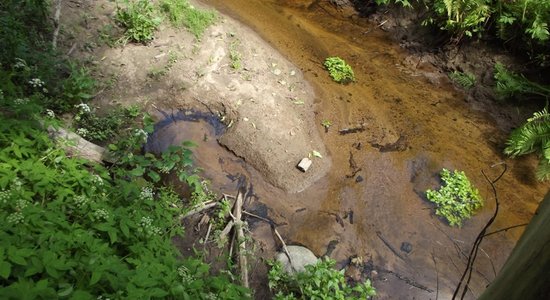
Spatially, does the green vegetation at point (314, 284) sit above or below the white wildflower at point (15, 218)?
below

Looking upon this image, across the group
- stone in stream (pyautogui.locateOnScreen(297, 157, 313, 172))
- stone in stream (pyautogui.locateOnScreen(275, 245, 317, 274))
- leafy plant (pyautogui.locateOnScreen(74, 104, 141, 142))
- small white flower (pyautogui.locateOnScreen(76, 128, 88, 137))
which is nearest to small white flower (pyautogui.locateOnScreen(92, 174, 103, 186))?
small white flower (pyautogui.locateOnScreen(76, 128, 88, 137))

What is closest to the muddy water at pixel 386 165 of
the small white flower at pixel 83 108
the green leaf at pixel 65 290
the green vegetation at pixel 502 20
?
the green vegetation at pixel 502 20

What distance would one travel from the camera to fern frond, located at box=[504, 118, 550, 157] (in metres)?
6.54

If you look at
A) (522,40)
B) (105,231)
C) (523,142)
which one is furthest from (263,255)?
(522,40)

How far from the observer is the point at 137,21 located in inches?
248

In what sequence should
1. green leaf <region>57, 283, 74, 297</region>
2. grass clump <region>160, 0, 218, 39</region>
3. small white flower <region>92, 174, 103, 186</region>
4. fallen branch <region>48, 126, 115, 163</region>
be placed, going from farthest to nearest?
grass clump <region>160, 0, 218, 39</region>, fallen branch <region>48, 126, 115, 163</region>, small white flower <region>92, 174, 103, 186</region>, green leaf <region>57, 283, 74, 297</region>

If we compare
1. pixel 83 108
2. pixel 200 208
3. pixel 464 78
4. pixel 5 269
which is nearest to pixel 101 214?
pixel 5 269

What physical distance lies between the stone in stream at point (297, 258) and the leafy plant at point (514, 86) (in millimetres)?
5758

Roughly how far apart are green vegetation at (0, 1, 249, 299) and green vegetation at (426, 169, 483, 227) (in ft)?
11.9

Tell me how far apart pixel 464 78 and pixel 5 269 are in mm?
8615

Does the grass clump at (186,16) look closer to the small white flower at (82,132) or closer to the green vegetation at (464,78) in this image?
the small white flower at (82,132)

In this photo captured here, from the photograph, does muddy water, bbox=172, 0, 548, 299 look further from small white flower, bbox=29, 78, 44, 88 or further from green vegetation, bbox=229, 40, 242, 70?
small white flower, bbox=29, 78, 44, 88

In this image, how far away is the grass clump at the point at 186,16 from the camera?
22.3 ft

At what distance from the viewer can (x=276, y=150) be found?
579 centimetres
